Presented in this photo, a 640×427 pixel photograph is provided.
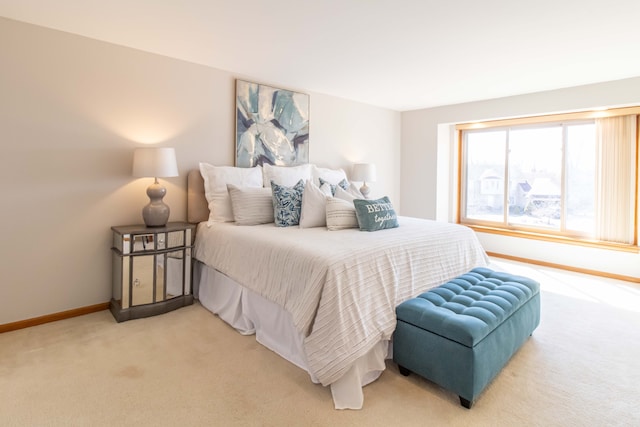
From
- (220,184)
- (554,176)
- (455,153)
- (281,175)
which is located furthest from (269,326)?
(455,153)

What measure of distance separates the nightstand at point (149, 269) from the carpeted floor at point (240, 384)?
16 cm

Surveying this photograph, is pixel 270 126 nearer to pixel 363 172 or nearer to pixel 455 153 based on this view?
pixel 363 172

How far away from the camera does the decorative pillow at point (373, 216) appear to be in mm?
2727

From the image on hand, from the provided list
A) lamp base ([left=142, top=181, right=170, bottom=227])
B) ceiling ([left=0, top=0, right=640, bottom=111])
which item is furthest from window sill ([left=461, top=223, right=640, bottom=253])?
lamp base ([left=142, top=181, right=170, bottom=227])

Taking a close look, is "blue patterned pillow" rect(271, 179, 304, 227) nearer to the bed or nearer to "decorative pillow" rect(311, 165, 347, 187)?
the bed

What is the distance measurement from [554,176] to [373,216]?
342cm

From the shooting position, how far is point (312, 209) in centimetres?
300

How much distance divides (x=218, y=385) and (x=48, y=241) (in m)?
1.95

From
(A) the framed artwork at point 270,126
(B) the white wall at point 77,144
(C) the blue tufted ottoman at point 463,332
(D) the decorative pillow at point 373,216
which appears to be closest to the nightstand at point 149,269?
(B) the white wall at point 77,144

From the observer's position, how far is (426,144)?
5508 millimetres

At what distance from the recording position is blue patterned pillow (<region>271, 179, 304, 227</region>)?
3.03 m

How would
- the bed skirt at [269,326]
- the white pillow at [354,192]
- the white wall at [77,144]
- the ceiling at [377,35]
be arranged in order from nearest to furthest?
the bed skirt at [269,326] → the ceiling at [377,35] → the white wall at [77,144] → the white pillow at [354,192]

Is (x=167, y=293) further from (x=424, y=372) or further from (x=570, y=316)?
(x=570, y=316)

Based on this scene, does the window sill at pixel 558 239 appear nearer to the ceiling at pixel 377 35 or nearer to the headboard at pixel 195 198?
the ceiling at pixel 377 35
